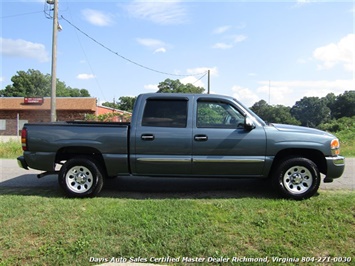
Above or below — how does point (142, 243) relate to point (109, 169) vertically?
below

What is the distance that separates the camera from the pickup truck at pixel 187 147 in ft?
17.6

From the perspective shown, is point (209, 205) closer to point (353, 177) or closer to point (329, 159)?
point (329, 159)

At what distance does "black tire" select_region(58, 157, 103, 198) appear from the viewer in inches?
219

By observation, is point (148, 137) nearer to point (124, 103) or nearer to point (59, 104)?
point (59, 104)

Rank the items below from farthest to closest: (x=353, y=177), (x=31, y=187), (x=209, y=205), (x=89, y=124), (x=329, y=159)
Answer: (x=353, y=177), (x=31, y=187), (x=89, y=124), (x=329, y=159), (x=209, y=205)

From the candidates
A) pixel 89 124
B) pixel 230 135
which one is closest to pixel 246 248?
pixel 230 135

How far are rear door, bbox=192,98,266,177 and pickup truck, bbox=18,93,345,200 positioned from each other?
0.02m

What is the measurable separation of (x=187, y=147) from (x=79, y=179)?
205cm

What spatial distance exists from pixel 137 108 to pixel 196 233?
2527mm

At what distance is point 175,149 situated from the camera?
5.41m

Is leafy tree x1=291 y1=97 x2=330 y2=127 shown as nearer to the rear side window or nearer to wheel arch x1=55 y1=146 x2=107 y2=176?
the rear side window

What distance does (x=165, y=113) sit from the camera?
18.4 feet

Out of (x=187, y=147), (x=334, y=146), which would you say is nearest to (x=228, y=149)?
(x=187, y=147)

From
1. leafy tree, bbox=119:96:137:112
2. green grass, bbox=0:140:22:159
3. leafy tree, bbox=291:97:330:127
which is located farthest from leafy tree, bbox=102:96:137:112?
green grass, bbox=0:140:22:159
